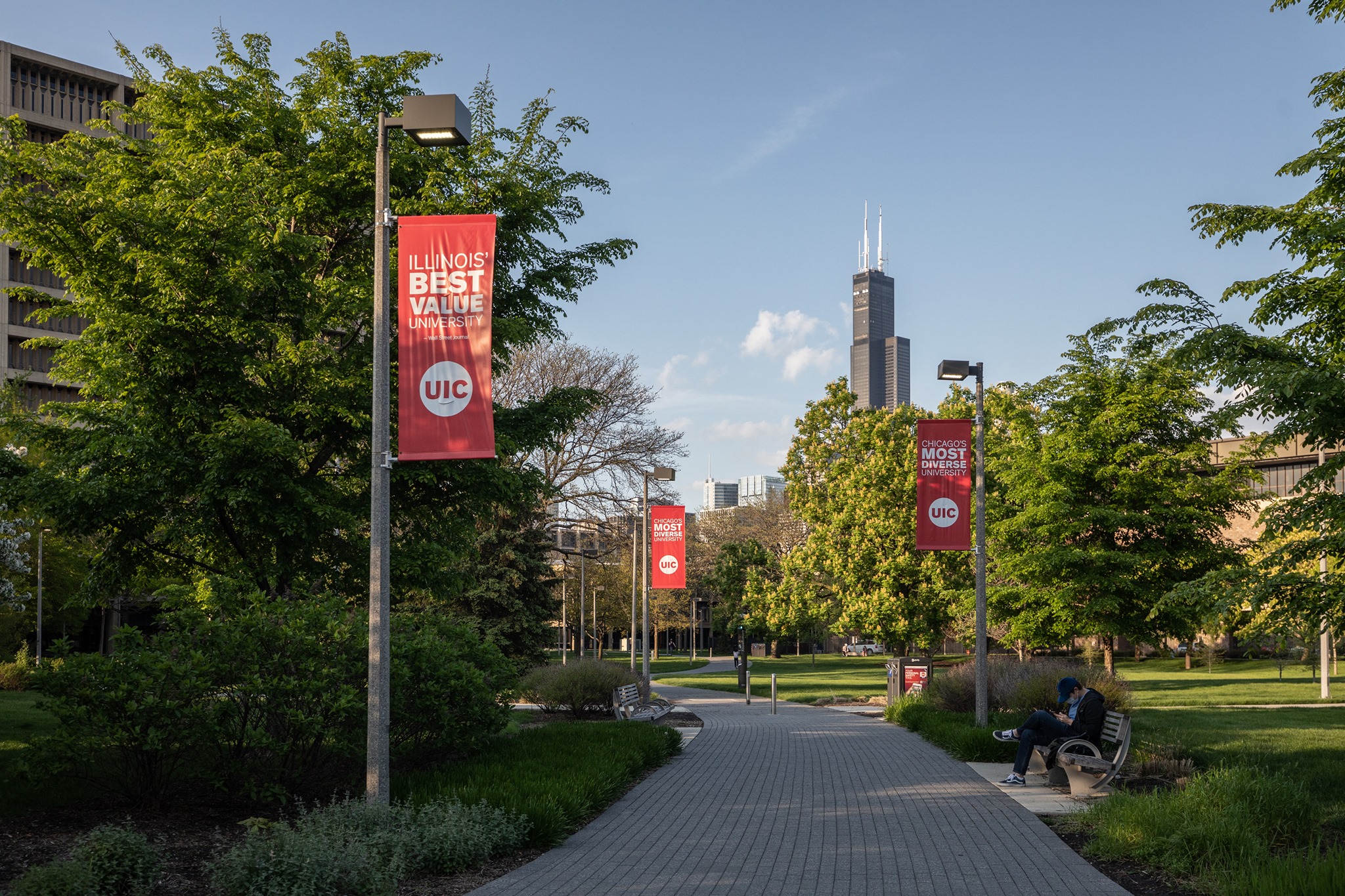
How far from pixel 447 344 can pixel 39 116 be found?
201 ft

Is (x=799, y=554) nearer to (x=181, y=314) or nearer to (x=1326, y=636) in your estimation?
(x=1326, y=636)

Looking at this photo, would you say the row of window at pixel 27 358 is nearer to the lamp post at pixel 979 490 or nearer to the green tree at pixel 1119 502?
the green tree at pixel 1119 502

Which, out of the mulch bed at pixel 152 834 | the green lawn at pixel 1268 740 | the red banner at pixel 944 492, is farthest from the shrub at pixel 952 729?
the mulch bed at pixel 152 834

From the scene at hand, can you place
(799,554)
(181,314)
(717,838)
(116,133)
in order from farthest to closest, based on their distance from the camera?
(799,554), (116,133), (181,314), (717,838)

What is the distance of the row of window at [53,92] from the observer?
189 ft

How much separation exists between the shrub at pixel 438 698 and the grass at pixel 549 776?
37 centimetres

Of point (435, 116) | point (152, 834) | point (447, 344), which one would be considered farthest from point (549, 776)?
point (435, 116)

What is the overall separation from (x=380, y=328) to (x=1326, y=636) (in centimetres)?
3382

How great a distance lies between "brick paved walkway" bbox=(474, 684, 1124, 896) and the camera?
7.80 m

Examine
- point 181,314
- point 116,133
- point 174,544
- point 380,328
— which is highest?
point 116,133

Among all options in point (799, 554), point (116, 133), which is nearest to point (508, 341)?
point (116, 133)

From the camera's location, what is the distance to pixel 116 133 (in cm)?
1792

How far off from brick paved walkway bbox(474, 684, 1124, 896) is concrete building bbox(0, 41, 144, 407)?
52.5 m

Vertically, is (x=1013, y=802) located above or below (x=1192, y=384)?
below
